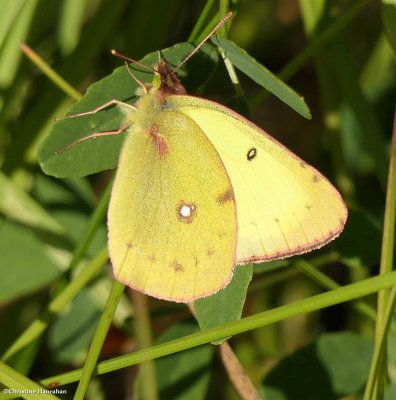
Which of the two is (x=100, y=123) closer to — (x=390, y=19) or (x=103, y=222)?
(x=103, y=222)

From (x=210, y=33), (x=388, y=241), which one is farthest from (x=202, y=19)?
(x=388, y=241)

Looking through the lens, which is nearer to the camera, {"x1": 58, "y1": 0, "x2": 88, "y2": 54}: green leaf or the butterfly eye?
the butterfly eye

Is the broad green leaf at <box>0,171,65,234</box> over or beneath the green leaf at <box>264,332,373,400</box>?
over

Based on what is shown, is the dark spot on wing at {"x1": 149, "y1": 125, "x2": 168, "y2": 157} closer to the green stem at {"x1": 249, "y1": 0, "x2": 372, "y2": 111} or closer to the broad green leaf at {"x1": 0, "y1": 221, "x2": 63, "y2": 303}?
the green stem at {"x1": 249, "y1": 0, "x2": 372, "y2": 111}

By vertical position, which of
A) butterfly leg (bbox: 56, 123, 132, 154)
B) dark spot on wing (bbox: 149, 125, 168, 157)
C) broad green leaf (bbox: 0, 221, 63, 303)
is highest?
butterfly leg (bbox: 56, 123, 132, 154)

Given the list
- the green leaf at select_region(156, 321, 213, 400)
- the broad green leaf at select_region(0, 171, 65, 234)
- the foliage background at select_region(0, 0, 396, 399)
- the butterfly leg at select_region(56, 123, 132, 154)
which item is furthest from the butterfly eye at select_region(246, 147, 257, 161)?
the broad green leaf at select_region(0, 171, 65, 234)

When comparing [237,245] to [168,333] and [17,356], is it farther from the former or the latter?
[17,356]

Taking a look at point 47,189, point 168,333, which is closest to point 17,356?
point 168,333
